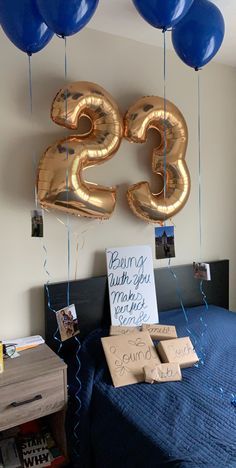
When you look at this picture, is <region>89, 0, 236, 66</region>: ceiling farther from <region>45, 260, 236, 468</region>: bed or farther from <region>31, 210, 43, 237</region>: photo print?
<region>45, 260, 236, 468</region>: bed

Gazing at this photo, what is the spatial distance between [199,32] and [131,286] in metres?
1.21

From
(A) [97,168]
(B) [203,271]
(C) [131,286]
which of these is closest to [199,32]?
(A) [97,168]

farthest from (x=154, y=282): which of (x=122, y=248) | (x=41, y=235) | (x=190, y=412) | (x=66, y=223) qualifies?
(x=190, y=412)

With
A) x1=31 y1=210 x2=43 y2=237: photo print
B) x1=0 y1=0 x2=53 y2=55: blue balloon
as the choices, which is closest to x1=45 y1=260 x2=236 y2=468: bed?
x1=31 y1=210 x2=43 y2=237: photo print

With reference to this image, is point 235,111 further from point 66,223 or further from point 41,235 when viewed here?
point 41,235

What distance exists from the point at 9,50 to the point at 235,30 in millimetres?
1131

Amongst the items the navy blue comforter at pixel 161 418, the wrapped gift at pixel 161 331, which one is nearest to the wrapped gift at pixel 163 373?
the navy blue comforter at pixel 161 418

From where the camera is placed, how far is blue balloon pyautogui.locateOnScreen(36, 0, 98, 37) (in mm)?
1104

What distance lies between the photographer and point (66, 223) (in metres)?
1.78

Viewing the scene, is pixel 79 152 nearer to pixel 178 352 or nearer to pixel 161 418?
pixel 178 352

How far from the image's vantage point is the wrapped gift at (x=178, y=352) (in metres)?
1.51

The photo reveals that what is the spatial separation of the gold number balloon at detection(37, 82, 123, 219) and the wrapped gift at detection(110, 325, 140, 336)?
54 centimetres

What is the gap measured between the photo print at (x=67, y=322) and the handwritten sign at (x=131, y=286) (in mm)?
238

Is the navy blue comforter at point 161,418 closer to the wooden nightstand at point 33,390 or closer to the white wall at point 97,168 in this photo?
the wooden nightstand at point 33,390
